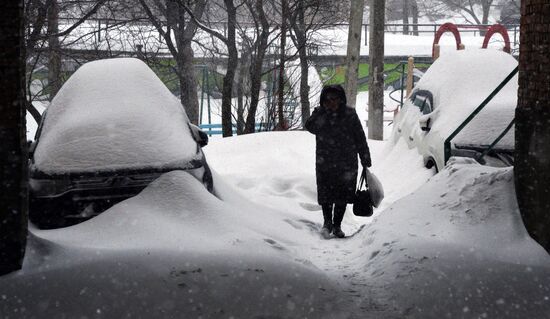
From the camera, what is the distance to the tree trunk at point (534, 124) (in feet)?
13.2

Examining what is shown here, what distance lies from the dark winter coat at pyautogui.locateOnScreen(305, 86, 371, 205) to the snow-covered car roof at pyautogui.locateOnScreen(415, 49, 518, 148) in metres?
1.64

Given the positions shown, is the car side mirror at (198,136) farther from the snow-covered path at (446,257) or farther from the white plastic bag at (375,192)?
the white plastic bag at (375,192)

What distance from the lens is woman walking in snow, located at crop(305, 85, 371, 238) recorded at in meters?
A: 6.43

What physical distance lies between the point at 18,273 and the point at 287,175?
21.0ft

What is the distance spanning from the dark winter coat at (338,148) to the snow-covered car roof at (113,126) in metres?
1.28

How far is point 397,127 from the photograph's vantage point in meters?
11.5

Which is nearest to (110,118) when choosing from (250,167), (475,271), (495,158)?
(475,271)

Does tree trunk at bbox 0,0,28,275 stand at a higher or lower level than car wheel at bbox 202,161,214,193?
higher

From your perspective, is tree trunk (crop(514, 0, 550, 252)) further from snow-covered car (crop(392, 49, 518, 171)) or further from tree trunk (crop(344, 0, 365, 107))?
tree trunk (crop(344, 0, 365, 107))

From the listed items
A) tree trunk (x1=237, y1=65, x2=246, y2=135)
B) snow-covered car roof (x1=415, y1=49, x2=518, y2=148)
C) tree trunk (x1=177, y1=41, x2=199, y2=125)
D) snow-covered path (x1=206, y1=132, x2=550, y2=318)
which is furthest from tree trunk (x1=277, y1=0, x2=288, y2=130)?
snow-covered path (x1=206, y1=132, x2=550, y2=318)

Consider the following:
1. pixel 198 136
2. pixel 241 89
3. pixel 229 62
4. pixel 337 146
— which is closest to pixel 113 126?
pixel 198 136

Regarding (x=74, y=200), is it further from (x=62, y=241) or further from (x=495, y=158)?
(x=495, y=158)

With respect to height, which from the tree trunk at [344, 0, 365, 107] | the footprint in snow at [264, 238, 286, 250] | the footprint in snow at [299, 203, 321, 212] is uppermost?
the tree trunk at [344, 0, 365, 107]

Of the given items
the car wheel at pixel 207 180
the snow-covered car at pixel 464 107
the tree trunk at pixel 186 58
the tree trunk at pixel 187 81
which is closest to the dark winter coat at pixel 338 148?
the car wheel at pixel 207 180
